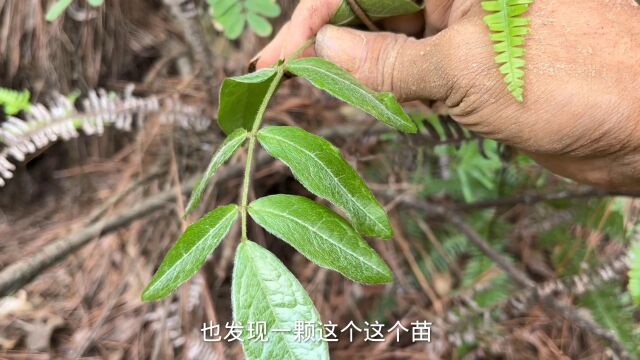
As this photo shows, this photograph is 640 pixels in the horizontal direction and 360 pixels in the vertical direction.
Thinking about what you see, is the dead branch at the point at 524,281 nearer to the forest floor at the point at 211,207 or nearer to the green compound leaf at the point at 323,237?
the forest floor at the point at 211,207

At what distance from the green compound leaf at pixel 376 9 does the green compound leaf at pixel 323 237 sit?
588 millimetres

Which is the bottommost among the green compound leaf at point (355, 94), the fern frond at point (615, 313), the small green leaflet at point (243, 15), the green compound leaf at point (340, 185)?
the fern frond at point (615, 313)

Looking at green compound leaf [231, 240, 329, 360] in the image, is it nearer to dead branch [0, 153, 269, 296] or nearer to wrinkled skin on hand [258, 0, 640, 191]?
wrinkled skin on hand [258, 0, 640, 191]

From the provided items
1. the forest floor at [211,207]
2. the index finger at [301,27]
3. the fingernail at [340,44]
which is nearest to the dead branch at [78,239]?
the forest floor at [211,207]

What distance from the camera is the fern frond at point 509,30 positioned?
1030 millimetres

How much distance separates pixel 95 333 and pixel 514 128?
1755mm

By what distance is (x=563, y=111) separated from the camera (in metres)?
1.12

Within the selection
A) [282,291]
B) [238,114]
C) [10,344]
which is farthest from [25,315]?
[282,291]

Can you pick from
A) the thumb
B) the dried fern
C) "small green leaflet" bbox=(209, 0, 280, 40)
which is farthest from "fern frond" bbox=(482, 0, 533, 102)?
the dried fern

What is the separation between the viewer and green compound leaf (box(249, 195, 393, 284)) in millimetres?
944

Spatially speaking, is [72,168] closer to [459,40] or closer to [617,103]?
[459,40]

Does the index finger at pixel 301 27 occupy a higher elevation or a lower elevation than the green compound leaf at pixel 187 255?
higher

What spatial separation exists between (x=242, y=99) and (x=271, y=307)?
20.1 inches

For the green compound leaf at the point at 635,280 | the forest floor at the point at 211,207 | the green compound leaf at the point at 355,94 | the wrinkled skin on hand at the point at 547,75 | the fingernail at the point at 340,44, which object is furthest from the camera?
the forest floor at the point at 211,207
